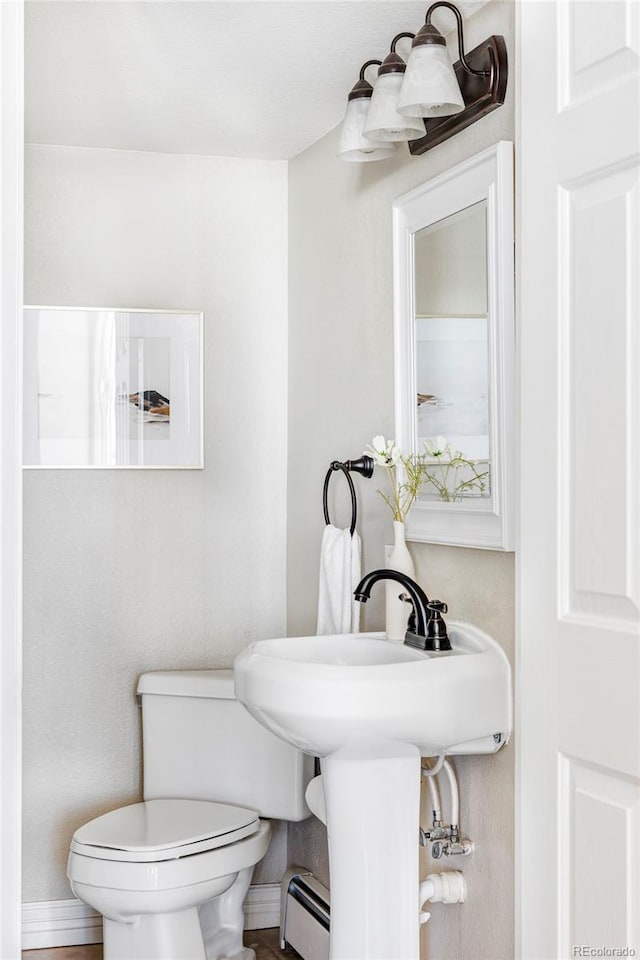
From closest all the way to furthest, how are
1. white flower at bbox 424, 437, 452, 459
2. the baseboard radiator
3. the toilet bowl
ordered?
white flower at bbox 424, 437, 452, 459 → the toilet bowl → the baseboard radiator

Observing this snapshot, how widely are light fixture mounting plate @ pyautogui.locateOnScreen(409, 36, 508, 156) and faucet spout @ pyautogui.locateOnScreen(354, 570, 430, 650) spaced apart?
943mm

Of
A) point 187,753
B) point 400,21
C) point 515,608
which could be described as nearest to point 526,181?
point 400,21

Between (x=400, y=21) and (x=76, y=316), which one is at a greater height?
(x=400, y=21)

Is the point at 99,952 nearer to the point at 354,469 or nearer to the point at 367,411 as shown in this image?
the point at 354,469

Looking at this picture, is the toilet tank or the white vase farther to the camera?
the toilet tank

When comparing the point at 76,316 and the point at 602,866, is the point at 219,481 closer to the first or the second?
the point at 76,316

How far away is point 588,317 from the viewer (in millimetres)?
1586

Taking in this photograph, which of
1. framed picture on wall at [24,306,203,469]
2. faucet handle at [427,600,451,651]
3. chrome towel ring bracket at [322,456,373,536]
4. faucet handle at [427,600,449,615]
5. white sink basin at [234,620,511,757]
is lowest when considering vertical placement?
white sink basin at [234,620,511,757]

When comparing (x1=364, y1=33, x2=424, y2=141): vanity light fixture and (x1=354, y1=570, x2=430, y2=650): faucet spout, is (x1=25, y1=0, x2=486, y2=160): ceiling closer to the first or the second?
(x1=364, y1=33, x2=424, y2=141): vanity light fixture

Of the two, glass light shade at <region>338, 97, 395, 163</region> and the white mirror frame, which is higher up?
glass light shade at <region>338, 97, 395, 163</region>

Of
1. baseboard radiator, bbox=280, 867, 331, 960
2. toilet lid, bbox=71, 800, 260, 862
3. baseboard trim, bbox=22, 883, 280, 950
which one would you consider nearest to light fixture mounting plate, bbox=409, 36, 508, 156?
toilet lid, bbox=71, 800, 260, 862

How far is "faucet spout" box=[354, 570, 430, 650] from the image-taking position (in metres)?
2.05

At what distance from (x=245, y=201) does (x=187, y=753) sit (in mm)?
1748

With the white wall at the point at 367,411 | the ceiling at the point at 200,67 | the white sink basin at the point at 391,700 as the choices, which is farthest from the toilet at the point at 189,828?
the ceiling at the point at 200,67
